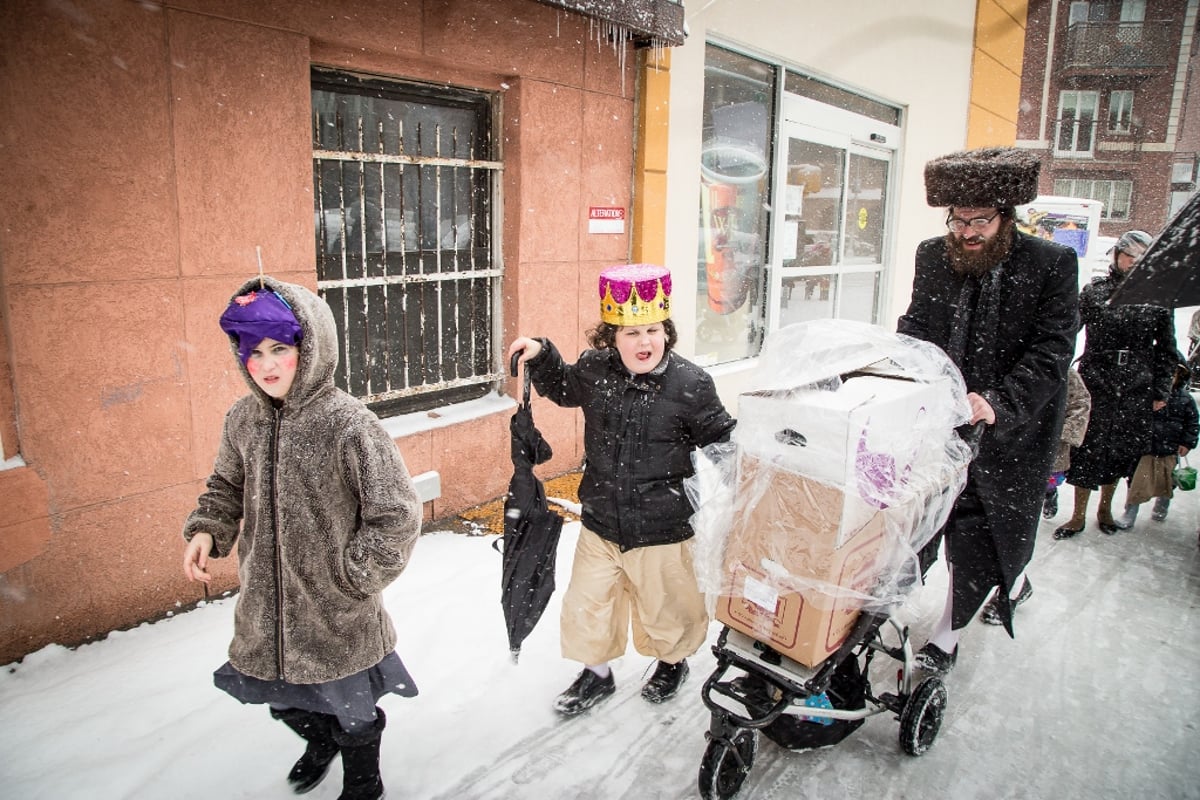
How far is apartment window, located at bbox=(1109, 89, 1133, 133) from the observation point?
34438mm

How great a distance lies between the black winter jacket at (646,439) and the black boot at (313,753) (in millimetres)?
1161

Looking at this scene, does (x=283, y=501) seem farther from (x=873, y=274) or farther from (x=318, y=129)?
(x=873, y=274)

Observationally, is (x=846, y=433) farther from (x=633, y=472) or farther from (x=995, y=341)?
(x=995, y=341)

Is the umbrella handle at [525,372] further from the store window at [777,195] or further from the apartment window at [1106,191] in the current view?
the apartment window at [1106,191]

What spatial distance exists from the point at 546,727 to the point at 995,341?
2.35 m

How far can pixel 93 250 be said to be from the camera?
10.4 feet

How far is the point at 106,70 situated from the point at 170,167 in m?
0.43

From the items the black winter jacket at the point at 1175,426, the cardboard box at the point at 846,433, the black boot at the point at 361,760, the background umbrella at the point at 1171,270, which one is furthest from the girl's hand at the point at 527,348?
the black winter jacket at the point at 1175,426

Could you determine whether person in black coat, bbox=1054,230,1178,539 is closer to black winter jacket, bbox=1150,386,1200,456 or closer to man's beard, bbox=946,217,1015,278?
black winter jacket, bbox=1150,386,1200,456

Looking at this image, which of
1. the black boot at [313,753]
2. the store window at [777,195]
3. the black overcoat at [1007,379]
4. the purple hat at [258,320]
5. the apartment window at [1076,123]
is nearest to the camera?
the purple hat at [258,320]

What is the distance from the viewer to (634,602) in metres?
3.00

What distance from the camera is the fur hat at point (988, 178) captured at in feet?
9.17

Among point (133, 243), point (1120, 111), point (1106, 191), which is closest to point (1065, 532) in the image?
point (133, 243)

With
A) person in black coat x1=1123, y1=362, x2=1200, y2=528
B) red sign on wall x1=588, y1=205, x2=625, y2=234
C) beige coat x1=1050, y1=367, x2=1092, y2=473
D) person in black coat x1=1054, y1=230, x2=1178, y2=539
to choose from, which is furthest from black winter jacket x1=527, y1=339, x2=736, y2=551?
person in black coat x1=1123, y1=362, x2=1200, y2=528
